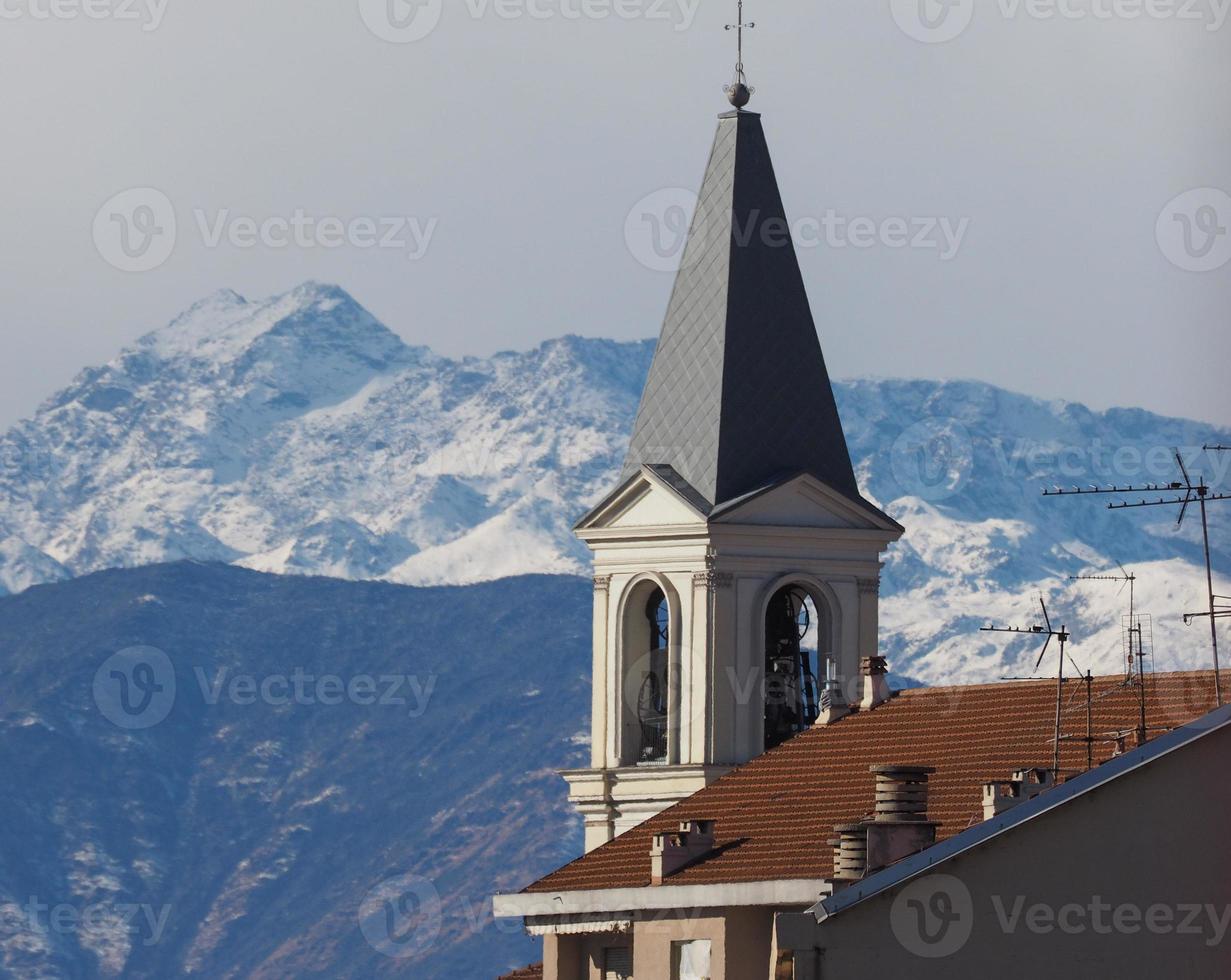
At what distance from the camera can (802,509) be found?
239 ft

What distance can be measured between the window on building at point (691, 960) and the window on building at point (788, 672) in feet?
71.3

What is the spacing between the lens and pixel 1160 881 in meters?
37.8

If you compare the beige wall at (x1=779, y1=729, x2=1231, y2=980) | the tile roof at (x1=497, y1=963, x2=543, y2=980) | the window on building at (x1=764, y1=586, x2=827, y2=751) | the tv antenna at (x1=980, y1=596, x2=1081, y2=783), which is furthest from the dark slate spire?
the beige wall at (x1=779, y1=729, x2=1231, y2=980)

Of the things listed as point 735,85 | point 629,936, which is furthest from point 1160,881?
point 735,85

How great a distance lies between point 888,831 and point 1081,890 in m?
5.71

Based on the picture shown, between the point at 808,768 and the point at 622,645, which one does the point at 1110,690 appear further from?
the point at 622,645

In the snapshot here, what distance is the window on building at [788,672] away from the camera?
7262cm

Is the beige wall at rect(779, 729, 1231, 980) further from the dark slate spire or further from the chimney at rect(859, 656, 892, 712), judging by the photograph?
the dark slate spire

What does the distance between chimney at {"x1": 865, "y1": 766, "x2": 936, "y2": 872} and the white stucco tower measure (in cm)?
2335

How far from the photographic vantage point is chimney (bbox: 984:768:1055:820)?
4516 centimetres

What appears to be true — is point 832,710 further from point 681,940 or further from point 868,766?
point 681,940
